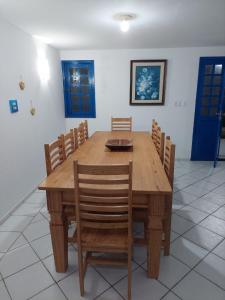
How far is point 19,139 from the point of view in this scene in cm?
277

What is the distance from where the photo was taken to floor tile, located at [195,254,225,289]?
1676 mm

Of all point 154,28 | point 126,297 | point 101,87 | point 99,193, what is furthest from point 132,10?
point 126,297

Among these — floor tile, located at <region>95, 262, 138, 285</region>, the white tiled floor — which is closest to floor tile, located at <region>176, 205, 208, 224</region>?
the white tiled floor

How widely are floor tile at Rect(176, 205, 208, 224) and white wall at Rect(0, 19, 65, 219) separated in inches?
81.0

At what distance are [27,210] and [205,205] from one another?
2.26m

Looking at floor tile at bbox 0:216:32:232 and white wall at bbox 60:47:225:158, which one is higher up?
white wall at bbox 60:47:225:158

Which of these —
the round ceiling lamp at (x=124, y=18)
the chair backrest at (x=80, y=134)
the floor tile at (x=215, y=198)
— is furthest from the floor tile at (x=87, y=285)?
the round ceiling lamp at (x=124, y=18)

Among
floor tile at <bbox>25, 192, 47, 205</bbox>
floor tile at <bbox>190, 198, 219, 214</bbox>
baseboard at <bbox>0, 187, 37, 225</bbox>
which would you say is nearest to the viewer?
baseboard at <bbox>0, 187, 37, 225</bbox>

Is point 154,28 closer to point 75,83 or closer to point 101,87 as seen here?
point 101,87

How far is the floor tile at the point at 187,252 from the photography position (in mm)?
1865

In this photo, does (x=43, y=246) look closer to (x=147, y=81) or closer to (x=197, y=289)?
(x=197, y=289)

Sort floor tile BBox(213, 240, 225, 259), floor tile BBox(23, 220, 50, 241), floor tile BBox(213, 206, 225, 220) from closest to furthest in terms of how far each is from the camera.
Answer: floor tile BBox(213, 240, 225, 259) < floor tile BBox(23, 220, 50, 241) < floor tile BBox(213, 206, 225, 220)

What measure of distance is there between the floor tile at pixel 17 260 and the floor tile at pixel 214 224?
177 centimetres

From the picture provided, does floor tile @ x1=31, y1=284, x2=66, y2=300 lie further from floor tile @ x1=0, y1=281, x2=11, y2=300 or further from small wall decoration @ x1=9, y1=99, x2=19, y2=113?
small wall decoration @ x1=9, y1=99, x2=19, y2=113
